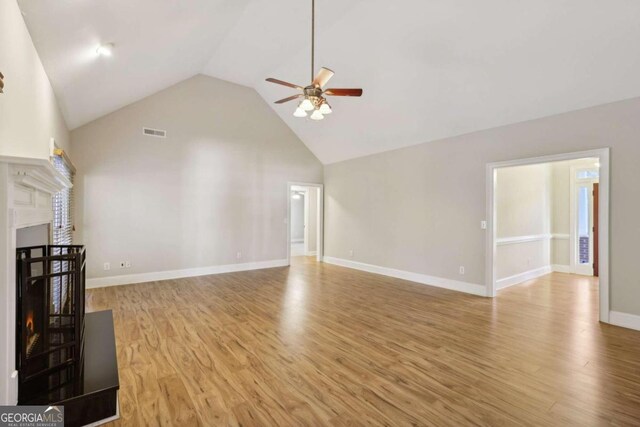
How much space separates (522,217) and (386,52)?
423 cm

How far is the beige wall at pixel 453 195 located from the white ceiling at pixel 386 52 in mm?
279

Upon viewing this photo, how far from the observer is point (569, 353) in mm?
2852

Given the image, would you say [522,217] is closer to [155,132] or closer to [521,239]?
[521,239]

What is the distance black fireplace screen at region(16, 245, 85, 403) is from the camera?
188cm

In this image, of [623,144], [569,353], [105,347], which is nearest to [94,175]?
[105,347]

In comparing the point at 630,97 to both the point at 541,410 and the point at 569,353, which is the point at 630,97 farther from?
the point at 541,410

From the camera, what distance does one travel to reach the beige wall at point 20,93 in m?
1.88

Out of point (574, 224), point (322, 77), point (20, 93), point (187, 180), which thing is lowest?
point (574, 224)

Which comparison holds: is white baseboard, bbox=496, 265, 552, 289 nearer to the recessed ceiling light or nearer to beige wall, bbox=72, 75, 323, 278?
beige wall, bbox=72, 75, 323, 278

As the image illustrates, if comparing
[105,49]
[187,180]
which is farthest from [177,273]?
[105,49]

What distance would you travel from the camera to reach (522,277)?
5.84 meters

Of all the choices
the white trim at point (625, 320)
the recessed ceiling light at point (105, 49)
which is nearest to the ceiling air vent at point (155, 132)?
the recessed ceiling light at point (105, 49)

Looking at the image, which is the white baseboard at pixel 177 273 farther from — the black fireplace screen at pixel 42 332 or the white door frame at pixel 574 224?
the white door frame at pixel 574 224

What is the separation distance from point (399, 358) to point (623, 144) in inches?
145
